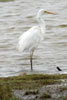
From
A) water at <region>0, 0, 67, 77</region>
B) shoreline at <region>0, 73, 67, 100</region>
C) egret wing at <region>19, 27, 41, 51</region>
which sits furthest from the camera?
water at <region>0, 0, 67, 77</region>

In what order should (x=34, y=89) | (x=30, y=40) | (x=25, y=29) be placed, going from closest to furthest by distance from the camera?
(x=34, y=89) < (x=30, y=40) < (x=25, y=29)

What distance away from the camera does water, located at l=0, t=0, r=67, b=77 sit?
42.5 ft

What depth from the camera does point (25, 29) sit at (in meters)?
A: 21.0

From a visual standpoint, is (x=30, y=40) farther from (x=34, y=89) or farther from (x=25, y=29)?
(x=25, y=29)

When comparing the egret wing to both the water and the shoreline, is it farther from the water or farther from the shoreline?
the shoreline

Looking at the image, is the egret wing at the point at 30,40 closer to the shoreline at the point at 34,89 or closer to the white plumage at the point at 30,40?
the white plumage at the point at 30,40

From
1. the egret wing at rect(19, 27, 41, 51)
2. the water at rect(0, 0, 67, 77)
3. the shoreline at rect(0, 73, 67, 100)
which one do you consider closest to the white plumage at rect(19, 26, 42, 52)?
the egret wing at rect(19, 27, 41, 51)

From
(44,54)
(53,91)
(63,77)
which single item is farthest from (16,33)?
(53,91)

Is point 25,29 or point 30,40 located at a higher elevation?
point 30,40

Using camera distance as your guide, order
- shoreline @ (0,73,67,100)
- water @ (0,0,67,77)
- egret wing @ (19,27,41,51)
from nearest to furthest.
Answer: shoreline @ (0,73,67,100) → egret wing @ (19,27,41,51) → water @ (0,0,67,77)

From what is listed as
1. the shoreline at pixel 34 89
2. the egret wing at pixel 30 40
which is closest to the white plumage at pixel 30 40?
the egret wing at pixel 30 40

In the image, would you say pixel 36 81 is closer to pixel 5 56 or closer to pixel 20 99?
pixel 20 99

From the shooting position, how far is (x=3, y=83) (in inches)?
335

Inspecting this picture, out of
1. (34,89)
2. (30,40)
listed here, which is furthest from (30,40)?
(34,89)
